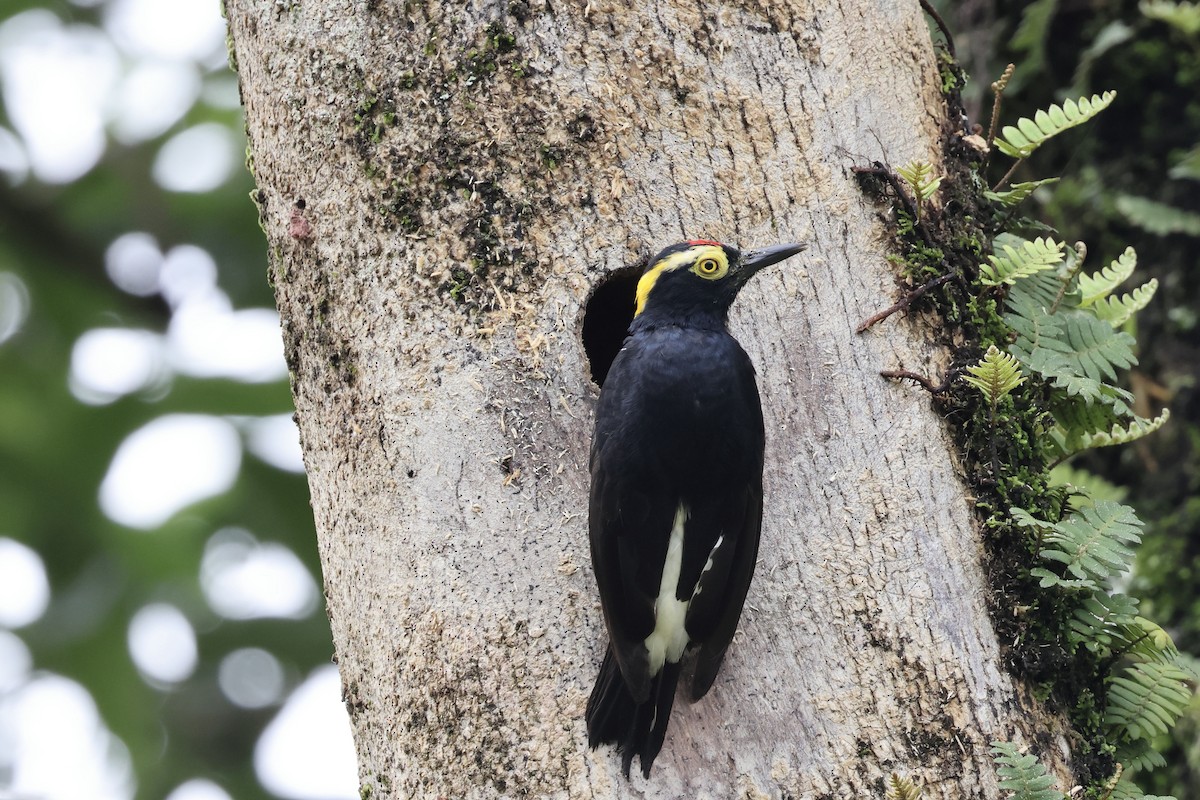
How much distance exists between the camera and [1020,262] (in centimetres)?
328

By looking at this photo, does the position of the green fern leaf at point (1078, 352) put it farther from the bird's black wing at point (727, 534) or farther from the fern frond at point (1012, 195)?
the bird's black wing at point (727, 534)

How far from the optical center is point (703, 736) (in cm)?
285

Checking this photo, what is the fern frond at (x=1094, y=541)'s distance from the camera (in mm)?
2994

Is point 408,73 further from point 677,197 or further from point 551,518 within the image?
point 551,518

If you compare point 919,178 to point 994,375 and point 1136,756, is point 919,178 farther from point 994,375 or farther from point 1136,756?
point 1136,756

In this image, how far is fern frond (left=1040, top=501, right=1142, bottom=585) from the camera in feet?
9.82

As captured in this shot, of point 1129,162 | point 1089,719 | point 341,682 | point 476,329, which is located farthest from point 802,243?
point 1129,162

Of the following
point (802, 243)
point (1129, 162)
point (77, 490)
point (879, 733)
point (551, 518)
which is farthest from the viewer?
point (77, 490)

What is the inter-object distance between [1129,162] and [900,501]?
9.59 ft

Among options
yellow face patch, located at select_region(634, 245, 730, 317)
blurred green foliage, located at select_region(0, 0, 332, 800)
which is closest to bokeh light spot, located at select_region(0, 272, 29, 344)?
blurred green foliage, located at select_region(0, 0, 332, 800)

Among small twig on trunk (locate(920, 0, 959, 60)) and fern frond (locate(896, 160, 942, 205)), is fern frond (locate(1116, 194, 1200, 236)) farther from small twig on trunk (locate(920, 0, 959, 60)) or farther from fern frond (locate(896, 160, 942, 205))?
fern frond (locate(896, 160, 942, 205))

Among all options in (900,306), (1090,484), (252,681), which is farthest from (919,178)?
(252,681)

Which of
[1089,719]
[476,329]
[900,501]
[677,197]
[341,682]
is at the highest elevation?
[677,197]

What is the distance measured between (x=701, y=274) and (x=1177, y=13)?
3.01m
